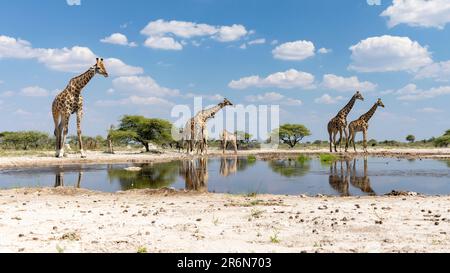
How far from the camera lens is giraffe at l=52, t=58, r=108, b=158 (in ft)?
87.2

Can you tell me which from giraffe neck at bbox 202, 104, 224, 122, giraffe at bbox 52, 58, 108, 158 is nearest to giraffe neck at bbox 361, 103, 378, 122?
giraffe neck at bbox 202, 104, 224, 122

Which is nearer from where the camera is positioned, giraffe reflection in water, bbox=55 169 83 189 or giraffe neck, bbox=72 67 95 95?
giraffe reflection in water, bbox=55 169 83 189

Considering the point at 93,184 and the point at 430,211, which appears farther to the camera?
the point at 93,184

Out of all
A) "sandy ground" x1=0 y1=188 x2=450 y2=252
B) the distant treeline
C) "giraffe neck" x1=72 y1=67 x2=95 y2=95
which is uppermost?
"giraffe neck" x1=72 y1=67 x2=95 y2=95

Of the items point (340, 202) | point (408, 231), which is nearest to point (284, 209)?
point (340, 202)

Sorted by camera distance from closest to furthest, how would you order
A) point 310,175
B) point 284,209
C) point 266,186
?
1. point 284,209
2. point 266,186
3. point 310,175

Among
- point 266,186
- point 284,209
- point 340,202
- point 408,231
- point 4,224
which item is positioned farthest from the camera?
point 266,186

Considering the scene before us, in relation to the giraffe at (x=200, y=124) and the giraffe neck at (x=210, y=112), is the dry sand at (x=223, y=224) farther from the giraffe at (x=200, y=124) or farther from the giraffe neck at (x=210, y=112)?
the giraffe neck at (x=210, y=112)

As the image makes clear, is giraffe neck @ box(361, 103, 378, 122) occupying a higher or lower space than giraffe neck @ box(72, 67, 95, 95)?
lower

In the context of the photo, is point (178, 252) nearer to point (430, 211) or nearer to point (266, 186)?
point (430, 211)

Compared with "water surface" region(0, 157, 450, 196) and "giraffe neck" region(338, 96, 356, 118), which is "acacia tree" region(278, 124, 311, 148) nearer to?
"giraffe neck" region(338, 96, 356, 118)

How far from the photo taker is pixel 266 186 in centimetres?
1426
